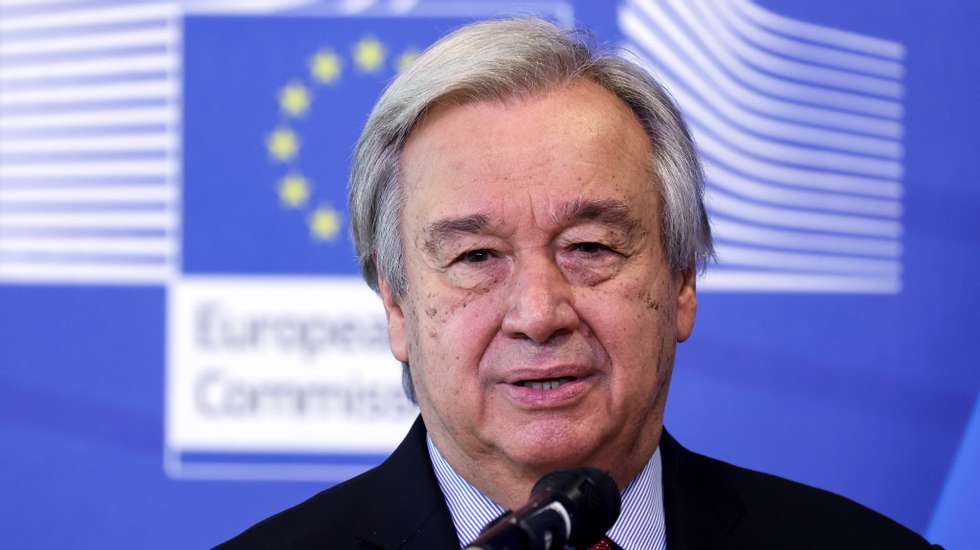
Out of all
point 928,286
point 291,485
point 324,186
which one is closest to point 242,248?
point 324,186

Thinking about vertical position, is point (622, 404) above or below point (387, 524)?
above

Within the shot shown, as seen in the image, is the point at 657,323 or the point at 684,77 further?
the point at 684,77

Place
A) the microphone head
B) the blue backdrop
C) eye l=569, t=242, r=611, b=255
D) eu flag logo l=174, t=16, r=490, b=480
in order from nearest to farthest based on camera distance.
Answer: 1. the microphone head
2. eye l=569, t=242, r=611, b=255
3. the blue backdrop
4. eu flag logo l=174, t=16, r=490, b=480

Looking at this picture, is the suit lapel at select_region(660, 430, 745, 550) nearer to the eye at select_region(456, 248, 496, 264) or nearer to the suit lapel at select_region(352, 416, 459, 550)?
the suit lapel at select_region(352, 416, 459, 550)

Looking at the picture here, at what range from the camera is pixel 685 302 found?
2.17 meters

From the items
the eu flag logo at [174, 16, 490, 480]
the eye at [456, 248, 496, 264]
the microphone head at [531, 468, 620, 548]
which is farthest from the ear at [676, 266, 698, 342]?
the eu flag logo at [174, 16, 490, 480]

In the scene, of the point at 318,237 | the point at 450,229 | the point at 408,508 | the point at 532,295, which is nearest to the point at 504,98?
the point at 450,229

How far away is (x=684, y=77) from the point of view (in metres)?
3.08

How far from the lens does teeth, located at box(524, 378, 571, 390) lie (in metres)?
1.89

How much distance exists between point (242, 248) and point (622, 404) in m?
1.50

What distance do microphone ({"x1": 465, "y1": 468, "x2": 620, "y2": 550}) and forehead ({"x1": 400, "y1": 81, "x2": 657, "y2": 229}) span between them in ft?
2.06

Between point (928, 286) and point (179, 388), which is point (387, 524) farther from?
point (928, 286)

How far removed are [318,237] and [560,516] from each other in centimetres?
197

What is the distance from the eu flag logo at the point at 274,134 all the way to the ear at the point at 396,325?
1012mm
